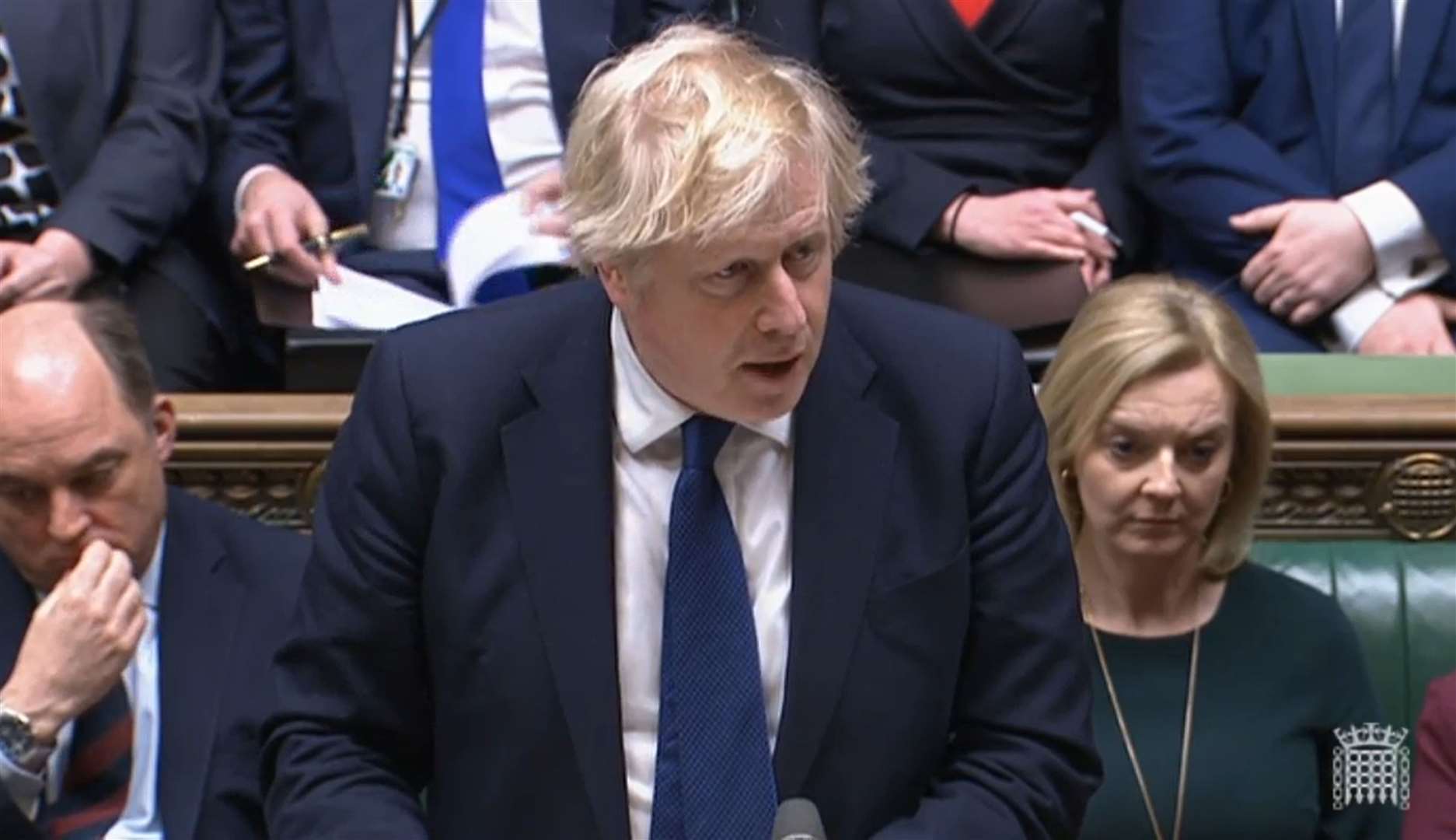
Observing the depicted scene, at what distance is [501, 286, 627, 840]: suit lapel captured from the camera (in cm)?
186

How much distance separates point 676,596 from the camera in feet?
6.20

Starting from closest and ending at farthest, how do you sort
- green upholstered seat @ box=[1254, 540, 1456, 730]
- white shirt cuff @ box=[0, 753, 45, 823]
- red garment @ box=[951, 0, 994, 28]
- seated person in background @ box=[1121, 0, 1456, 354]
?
white shirt cuff @ box=[0, 753, 45, 823] → green upholstered seat @ box=[1254, 540, 1456, 730] → seated person in background @ box=[1121, 0, 1456, 354] → red garment @ box=[951, 0, 994, 28]

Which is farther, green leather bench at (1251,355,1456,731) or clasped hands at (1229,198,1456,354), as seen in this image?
clasped hands at (1229,198,1456,354)

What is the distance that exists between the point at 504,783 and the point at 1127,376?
3.18 ft

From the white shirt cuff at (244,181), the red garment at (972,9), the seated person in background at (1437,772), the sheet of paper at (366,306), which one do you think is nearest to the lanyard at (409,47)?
the white shirt cuff at (244,181)

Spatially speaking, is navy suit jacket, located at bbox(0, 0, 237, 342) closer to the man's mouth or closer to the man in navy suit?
the man in navy suit

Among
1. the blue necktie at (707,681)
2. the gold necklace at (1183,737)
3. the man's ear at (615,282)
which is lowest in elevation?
the gold necklace at (1183,737)

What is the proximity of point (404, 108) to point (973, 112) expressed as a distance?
73cm

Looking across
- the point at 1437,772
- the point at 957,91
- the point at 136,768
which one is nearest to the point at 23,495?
the point at 136,768

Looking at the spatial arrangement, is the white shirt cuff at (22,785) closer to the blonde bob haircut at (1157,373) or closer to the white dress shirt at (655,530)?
the white dress shirt at (655,530)

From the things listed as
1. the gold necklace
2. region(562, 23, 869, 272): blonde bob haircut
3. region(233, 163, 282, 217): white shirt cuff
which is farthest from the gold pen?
region(562, 23, 869, 272): blonde bob haircut

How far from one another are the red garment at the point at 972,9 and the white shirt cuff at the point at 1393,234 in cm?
51

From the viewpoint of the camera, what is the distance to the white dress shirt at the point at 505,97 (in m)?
3.29

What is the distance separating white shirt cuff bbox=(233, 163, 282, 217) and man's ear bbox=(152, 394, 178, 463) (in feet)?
2.55
